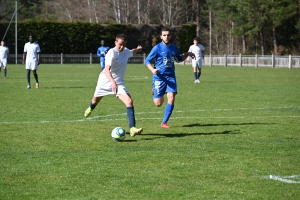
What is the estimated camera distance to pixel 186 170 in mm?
7977

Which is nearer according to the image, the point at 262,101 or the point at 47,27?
the point at 262,101

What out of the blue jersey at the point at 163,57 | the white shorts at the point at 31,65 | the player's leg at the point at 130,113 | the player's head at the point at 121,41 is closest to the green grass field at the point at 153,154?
the player's leg at the point at 130,113

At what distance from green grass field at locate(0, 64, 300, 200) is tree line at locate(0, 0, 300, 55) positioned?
47106mm

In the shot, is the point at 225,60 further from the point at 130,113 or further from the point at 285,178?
the point at 285,178

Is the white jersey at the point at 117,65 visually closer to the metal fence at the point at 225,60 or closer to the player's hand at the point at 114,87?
the player's hand at the point at 114,87

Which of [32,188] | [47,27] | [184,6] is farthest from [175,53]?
[184,6]

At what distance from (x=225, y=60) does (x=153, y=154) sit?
5043 centimetres

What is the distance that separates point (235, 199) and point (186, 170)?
155 cm

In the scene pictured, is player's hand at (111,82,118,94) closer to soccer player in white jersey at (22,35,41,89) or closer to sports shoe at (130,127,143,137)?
sports shoe at (130,127,143,137)

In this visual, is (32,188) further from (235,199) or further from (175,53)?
(175,53)

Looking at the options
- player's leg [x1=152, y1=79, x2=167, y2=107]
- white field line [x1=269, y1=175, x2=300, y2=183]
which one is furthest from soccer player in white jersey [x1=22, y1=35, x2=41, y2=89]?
white field line [x1=269, y1=175, x2=300, y2=183]

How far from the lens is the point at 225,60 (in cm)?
5894

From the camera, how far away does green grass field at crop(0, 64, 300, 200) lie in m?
6.95

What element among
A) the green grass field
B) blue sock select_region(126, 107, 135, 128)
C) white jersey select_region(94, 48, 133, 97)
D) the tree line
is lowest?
the green grass field
